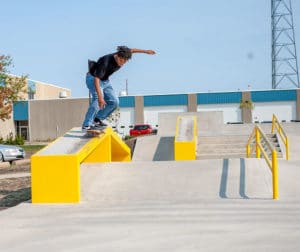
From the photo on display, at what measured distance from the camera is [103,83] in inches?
320

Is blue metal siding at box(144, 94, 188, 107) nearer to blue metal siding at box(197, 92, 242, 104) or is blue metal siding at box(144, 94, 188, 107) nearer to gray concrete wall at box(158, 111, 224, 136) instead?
blue metal siding at box(197, 92, 242, 104)

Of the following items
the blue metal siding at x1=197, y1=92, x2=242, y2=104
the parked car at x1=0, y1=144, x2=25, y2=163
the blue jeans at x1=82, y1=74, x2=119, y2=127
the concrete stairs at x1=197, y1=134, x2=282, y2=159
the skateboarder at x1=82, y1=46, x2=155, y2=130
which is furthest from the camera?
the blue metal siding at x1=197, y1=92, x2=242, y2=104

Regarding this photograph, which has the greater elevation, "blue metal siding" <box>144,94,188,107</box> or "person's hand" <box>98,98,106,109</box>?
"blue metal siding" <box>144,94,188,107</box>

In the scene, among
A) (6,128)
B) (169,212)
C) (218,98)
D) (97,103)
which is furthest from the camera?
(6,128)

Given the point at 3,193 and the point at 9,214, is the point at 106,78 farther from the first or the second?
the point at 3,193

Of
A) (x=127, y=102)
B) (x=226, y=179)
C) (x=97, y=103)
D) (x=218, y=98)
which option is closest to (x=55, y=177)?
(x=97, y=103)

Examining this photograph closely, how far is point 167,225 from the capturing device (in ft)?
17.4

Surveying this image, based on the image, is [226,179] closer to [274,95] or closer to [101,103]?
[101,103]

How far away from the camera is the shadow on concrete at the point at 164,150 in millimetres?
18372

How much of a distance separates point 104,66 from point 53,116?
166 ft

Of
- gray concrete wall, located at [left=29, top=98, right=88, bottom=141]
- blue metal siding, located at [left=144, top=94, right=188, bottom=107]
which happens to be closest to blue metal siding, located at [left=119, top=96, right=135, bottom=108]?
blue metal siding, located at [left=144, top=94, right=188, bottom=107]

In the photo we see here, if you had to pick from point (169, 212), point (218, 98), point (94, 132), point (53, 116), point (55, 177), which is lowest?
point (169, 212)

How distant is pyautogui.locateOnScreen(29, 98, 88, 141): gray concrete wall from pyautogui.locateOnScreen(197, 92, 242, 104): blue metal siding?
1431cm

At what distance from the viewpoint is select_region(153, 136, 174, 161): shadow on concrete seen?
18.4 metres
